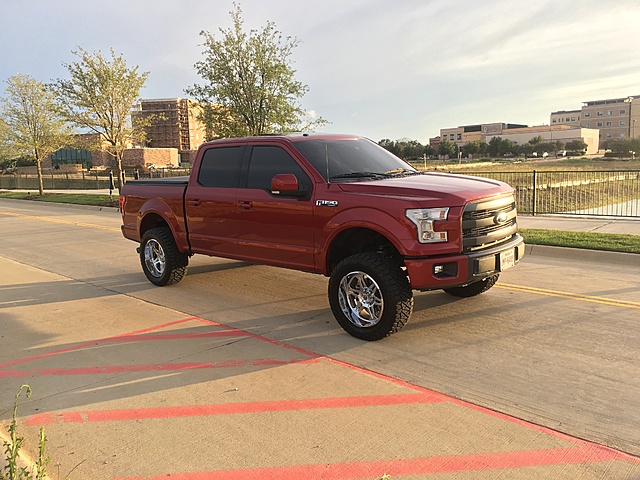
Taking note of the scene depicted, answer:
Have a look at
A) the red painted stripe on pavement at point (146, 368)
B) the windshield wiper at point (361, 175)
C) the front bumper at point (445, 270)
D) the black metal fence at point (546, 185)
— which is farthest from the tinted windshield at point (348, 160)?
the black metal fence at point (546, 185)

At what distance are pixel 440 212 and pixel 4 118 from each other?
3248cm

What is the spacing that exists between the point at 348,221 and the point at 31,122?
3094cm

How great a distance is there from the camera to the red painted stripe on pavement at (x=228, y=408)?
370 cm

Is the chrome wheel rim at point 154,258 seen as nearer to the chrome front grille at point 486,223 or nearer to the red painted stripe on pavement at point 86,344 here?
the red painted stripe on pavement at point 86,344

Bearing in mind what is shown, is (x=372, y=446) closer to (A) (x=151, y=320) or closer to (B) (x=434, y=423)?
(B) (x=434, y=423)

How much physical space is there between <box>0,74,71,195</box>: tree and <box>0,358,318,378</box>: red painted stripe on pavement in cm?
2822

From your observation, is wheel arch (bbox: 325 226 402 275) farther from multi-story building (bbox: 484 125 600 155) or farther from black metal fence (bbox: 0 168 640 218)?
multi-story building (bbox: 484 125 600 155)

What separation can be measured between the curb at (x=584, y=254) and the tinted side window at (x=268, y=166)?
5.84 meters

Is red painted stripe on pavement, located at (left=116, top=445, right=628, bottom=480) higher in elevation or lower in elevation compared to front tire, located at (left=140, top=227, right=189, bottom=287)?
lower

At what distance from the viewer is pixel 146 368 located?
4.59 m

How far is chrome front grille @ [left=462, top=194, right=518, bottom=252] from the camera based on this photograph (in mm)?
4902

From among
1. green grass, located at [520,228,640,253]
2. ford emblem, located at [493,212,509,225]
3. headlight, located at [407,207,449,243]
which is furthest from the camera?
green grass, located at [520,228,640,253]

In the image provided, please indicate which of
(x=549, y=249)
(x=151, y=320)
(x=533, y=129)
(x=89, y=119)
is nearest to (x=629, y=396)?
→ (x=151, y=320)

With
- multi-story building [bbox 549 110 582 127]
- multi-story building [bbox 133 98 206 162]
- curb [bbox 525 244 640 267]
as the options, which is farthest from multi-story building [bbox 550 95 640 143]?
curb [bbox 525 244 640 267]
